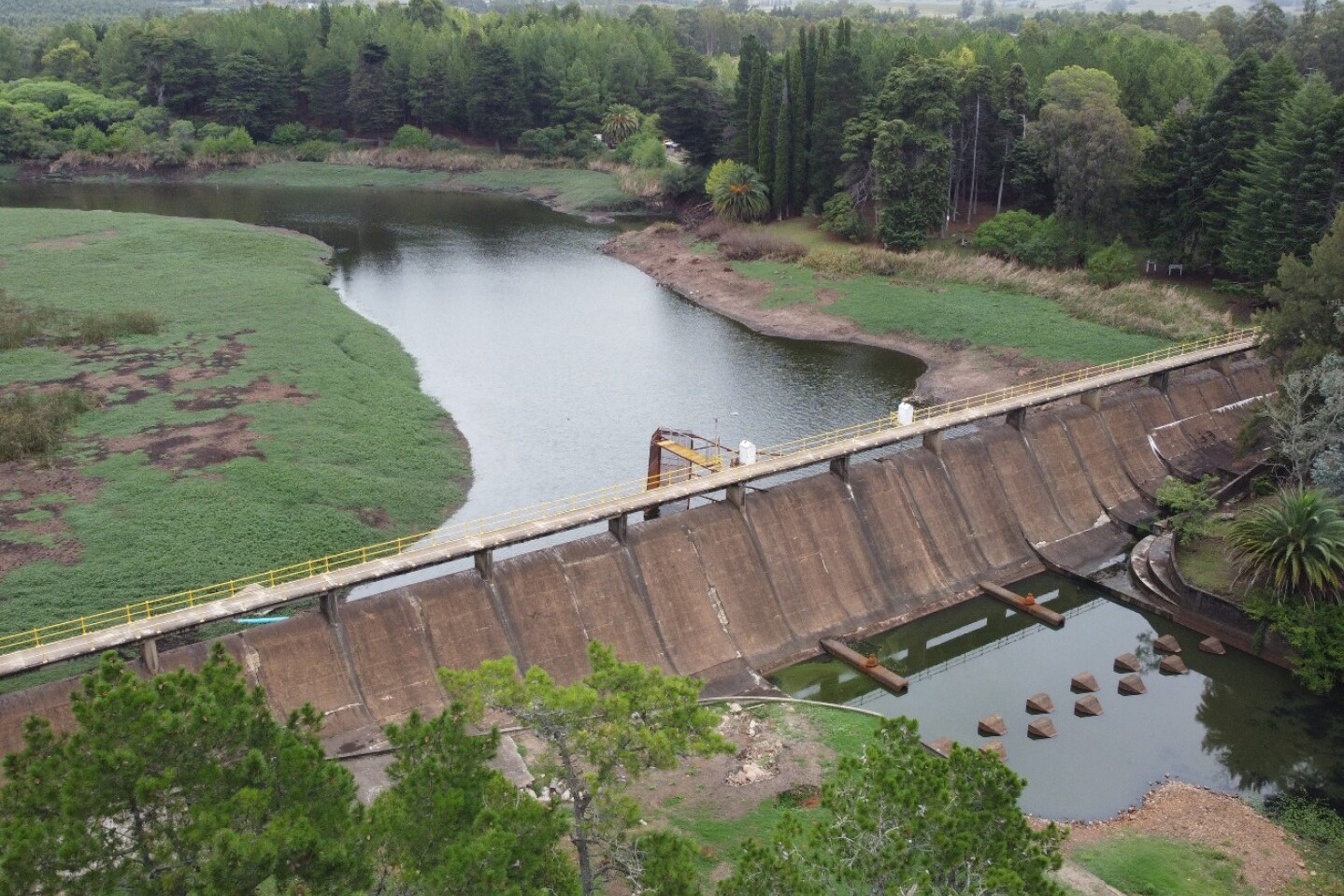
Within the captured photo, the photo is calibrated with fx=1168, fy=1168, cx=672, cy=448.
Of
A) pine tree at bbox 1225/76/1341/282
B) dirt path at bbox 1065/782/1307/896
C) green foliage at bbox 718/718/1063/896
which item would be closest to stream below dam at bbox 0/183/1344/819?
dirt path at bbox 1065/782/1307/896

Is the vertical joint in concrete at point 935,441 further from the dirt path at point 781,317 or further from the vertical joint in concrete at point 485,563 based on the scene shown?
the vertical joint in concrete at point 485,563

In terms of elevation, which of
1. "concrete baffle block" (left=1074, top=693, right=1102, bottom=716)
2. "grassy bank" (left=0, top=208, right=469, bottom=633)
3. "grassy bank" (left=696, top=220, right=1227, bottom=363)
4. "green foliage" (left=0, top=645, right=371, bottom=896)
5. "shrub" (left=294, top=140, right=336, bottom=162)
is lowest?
"concrete baffle block" (left=1074, top=693, right=1102, bottom=716)

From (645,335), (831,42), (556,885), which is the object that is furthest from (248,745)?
(831,42)

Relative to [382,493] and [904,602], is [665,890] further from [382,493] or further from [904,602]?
→ [382,493]

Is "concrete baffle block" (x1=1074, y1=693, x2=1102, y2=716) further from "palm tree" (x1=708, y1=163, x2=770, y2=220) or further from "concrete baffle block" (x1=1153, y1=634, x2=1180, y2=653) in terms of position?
"palm tree" (x1=708, y1=163, x2=770, y2=220)

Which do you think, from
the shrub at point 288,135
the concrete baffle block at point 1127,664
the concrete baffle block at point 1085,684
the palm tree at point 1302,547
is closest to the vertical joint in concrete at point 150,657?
the concrete baffle block at point 1085,684
